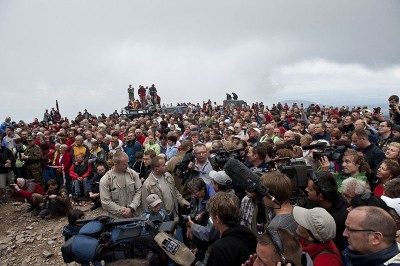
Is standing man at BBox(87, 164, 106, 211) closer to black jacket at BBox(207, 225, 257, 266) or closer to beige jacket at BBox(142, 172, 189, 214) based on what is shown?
beige jacket at BBox(142, 172, 189, 214)

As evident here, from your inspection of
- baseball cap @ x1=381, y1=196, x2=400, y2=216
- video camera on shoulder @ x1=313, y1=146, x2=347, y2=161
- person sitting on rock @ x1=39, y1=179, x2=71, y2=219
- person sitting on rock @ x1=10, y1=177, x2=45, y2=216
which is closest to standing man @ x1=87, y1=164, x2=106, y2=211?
person sitting on rock @ x1=39, y1=179, x2=71, y2=219

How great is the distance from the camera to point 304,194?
11.8ft

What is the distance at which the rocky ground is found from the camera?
6663 mm

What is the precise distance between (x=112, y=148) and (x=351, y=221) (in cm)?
869

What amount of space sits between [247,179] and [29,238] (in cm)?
Answer: 663

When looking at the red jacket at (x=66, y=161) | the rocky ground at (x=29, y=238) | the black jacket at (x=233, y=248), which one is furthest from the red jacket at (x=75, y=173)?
the black jacket at (x=233, y=248)

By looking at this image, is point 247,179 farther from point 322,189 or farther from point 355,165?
point 355,165

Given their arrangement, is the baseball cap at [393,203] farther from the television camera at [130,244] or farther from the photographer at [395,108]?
the photographer at [395,108]

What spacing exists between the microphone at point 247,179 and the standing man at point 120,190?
2511mm

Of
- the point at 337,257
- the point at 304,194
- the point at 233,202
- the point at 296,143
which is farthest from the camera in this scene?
the point at 296,143

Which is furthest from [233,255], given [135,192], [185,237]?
[135,192]

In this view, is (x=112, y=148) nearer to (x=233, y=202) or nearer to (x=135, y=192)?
(x=135, y=192)

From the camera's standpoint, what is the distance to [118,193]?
202 inches

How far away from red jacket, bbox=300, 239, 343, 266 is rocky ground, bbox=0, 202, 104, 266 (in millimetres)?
5566
